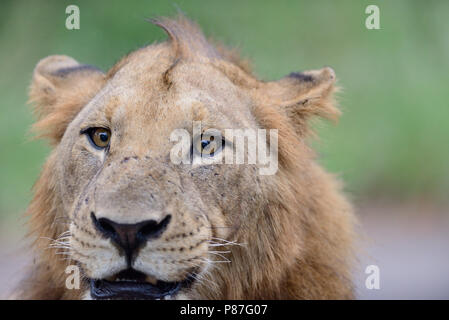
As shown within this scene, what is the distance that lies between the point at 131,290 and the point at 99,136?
0.86 meters

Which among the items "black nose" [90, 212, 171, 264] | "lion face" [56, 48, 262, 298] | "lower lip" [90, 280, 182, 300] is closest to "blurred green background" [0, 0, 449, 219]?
"lion face" [56, 48, 262, 298]

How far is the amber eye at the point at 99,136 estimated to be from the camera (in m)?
3.71

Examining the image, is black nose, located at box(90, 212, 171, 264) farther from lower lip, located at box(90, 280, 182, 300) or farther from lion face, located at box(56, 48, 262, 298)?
lower lip, located at box(90, 280, 182, 300)

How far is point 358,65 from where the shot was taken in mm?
10719

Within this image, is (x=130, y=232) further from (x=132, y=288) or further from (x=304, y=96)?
(x=304, y=96)

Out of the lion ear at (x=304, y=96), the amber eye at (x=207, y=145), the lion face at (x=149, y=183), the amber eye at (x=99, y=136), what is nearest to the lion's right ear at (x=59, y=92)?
the lion face at (x=149, y=183)

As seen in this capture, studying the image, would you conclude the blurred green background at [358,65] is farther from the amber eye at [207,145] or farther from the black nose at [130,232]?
the black nose at [130,232]

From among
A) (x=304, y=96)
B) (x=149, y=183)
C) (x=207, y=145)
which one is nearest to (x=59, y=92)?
(x=207, y=145)

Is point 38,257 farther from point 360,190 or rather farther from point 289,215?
point 360,190

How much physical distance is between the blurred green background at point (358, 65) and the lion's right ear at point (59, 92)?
214 inches

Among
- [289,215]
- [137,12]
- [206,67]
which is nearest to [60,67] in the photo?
[206,67]

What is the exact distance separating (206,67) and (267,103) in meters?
0.39
